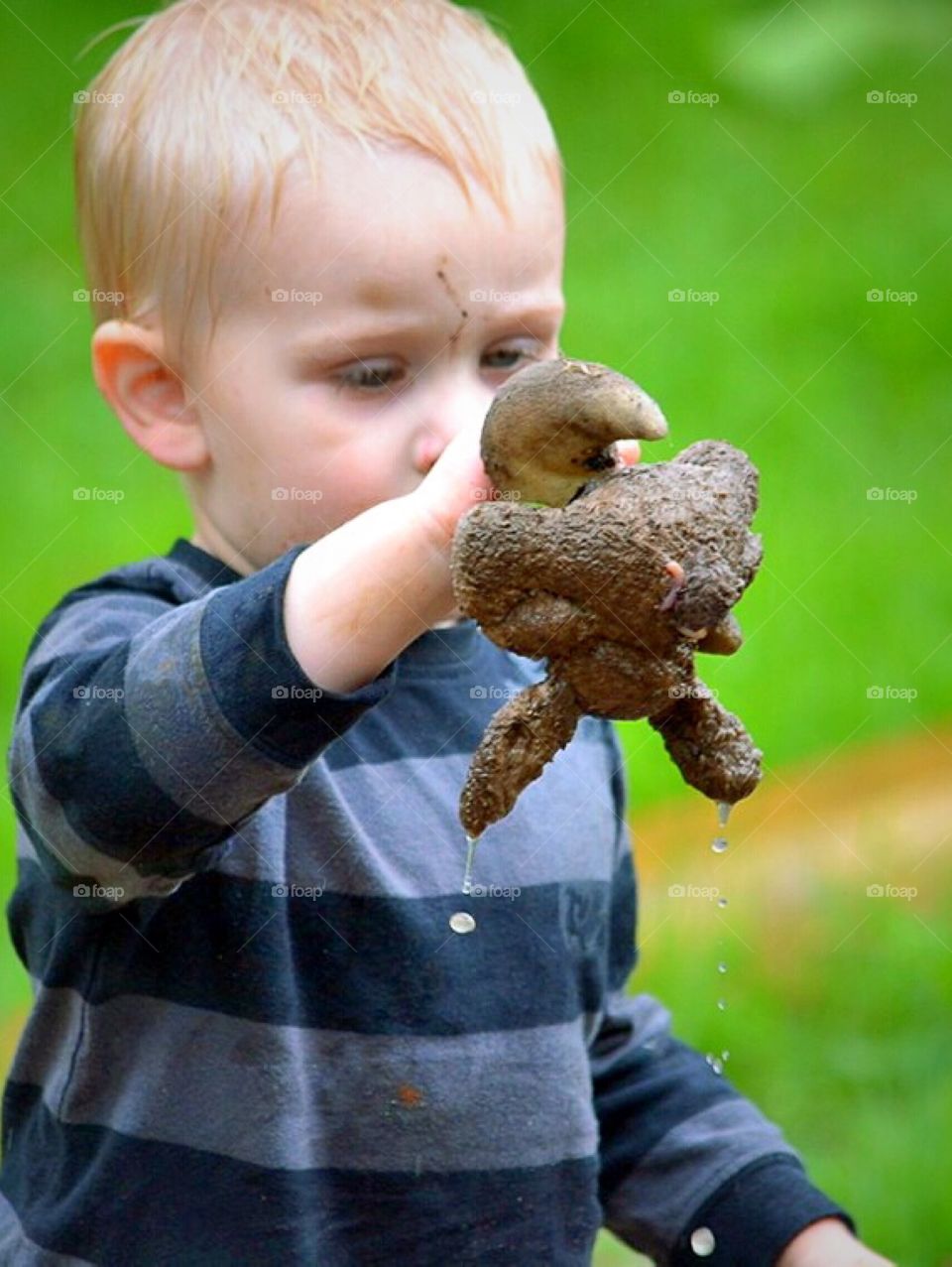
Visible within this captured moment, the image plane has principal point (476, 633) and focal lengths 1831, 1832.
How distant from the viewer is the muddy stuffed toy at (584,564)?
2.75 ft

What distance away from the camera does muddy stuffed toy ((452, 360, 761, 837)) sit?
0.84 metres

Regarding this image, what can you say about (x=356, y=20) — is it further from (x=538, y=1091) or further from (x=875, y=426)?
(x=875, y=426)

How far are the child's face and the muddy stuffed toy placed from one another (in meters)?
0.28

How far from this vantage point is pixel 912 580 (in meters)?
2.45

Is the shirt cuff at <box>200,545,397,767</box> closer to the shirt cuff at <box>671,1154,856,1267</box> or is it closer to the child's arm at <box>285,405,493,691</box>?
the child's arm at <box>285,405,493,691</box>

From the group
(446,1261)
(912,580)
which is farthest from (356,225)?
(912,580)

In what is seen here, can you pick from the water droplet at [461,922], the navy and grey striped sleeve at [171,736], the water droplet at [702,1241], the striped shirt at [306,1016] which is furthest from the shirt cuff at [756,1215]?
the navy and grey striped sleeve at [171,736]

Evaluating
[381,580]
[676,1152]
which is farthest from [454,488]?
[676,1152]

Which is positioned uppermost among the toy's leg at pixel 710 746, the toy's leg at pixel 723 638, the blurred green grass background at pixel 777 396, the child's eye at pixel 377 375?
the child's eye at pixel 377 375

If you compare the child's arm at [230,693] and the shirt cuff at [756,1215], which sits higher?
the child's arm at [230,693]

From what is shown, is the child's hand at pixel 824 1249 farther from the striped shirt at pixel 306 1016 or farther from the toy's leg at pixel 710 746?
the toy's leg at pixel 710 746

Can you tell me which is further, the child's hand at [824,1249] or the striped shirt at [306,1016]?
the child's hand at [824,1249]

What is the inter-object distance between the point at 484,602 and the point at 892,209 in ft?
6.55

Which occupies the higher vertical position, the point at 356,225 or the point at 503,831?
the point at 356,225
